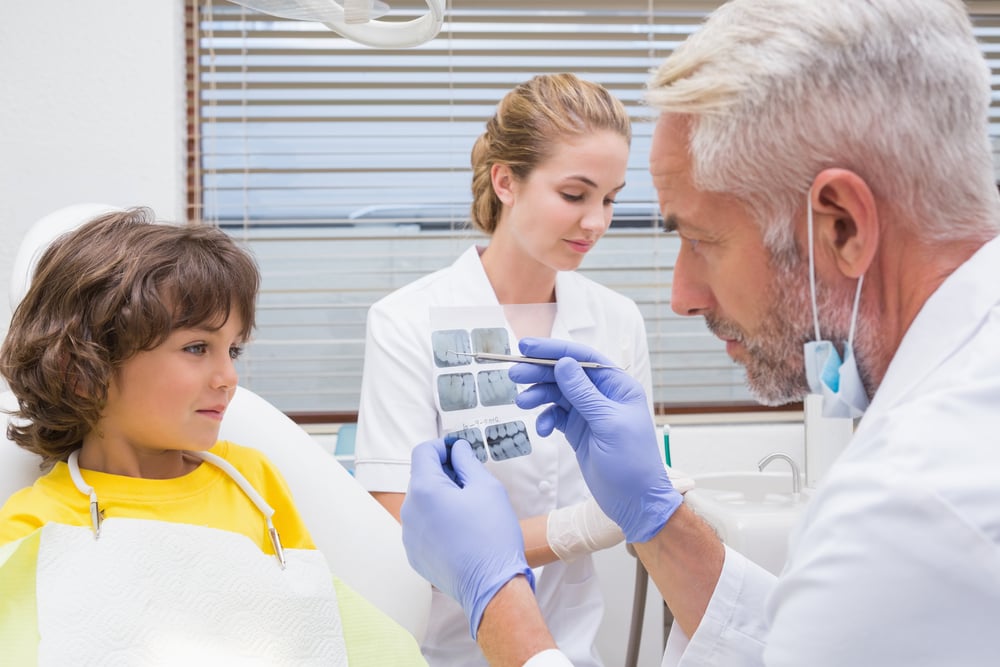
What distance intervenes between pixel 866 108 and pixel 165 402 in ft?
3.20

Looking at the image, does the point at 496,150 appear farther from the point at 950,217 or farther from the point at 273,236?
the point at 950,217

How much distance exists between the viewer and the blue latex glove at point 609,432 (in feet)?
3.72

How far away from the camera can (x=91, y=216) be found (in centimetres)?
145

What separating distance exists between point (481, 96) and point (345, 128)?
0.37 meters

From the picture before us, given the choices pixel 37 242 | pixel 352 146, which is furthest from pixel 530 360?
pixel 352 146

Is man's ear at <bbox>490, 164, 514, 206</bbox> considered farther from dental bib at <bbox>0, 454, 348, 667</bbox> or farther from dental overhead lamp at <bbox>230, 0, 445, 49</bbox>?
dental bib at <bbox>0, 454, 348, 667</bbox>

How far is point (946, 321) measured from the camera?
29.2 inches

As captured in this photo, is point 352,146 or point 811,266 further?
point 352,146

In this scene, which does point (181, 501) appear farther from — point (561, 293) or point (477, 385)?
point (561, 293)

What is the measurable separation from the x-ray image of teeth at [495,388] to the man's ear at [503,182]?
0.39m

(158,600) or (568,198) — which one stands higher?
(568,198)

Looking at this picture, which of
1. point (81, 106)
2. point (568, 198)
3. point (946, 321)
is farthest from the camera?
point (81, 106)

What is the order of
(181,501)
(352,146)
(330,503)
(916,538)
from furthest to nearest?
(352,146) → (330,503) → (181,501) → (916,538)

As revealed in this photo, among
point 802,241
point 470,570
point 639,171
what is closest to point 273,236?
point 639,171
